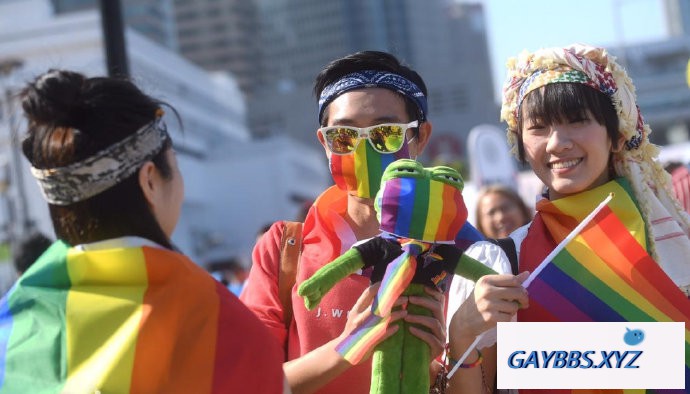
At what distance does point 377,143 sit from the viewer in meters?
2.99

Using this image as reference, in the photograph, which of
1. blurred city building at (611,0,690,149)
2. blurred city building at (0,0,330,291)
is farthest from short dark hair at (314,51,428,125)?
blurred city building at (611,0,690,149)

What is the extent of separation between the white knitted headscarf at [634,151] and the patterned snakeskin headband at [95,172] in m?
1.20

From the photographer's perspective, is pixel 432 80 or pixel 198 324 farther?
pixel 432 80

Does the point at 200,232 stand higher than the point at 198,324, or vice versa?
the point at 198,324

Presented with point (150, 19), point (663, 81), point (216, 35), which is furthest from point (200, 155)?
point (216, 35)

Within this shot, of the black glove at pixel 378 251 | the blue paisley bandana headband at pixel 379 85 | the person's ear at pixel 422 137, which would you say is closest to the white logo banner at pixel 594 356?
the black glove at pixel 378 251

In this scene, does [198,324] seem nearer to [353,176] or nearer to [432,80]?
[353,176]

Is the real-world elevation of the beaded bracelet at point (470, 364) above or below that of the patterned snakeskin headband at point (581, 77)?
below

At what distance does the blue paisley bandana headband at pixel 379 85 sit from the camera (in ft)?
10.3

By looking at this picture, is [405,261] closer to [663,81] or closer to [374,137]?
[374,137]

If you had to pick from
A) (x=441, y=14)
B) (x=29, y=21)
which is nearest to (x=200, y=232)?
(x=29, y=21)

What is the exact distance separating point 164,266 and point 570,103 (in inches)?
49.7

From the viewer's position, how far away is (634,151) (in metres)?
3.06

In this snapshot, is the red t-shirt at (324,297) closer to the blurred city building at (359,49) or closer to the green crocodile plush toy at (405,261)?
the green crocodile plush toy at (405,261)
